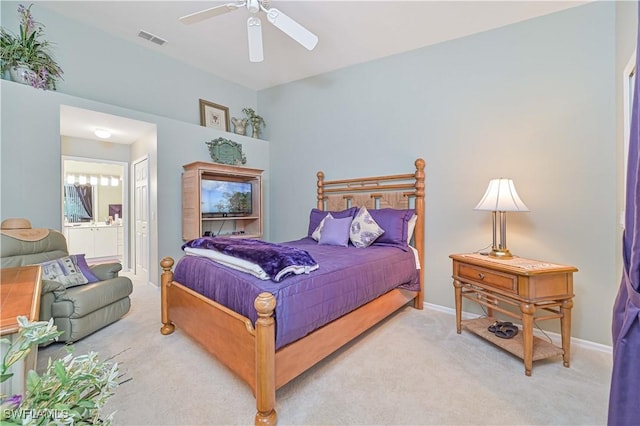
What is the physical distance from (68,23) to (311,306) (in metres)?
4.14

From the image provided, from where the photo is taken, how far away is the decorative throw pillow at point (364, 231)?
119 inches

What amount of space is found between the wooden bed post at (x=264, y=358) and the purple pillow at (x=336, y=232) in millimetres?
1662

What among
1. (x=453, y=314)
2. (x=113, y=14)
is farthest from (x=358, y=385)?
(x=113, y=14)

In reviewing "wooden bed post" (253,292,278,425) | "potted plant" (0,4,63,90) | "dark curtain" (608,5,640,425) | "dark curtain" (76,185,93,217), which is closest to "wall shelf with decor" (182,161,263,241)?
"potted plant" (0,4,63,90)

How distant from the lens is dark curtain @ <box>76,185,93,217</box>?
675cm

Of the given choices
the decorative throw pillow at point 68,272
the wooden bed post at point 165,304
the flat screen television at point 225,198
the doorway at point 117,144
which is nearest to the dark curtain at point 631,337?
the wooden bed post at point 165,304

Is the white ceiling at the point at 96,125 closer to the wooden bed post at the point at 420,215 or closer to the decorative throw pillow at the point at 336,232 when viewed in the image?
the decorative throw pillow at the point at 336,232

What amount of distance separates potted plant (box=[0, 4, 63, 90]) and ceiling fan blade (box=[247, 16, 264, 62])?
7.32 ft

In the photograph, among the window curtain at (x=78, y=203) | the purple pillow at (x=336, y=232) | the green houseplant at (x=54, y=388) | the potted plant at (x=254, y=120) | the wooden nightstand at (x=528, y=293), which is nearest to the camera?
the green houseplant at (x=54, y=388)

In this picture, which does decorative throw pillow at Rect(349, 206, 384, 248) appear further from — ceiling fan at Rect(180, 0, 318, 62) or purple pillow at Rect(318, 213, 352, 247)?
ceiling fan at Rect(180, 0, 318, 62)

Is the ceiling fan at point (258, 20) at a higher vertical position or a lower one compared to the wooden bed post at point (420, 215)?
higher

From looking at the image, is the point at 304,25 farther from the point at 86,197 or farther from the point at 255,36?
the point at 86,197

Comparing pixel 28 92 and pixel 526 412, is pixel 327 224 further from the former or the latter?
pixel 28 92

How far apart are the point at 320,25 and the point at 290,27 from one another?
2.93ft
